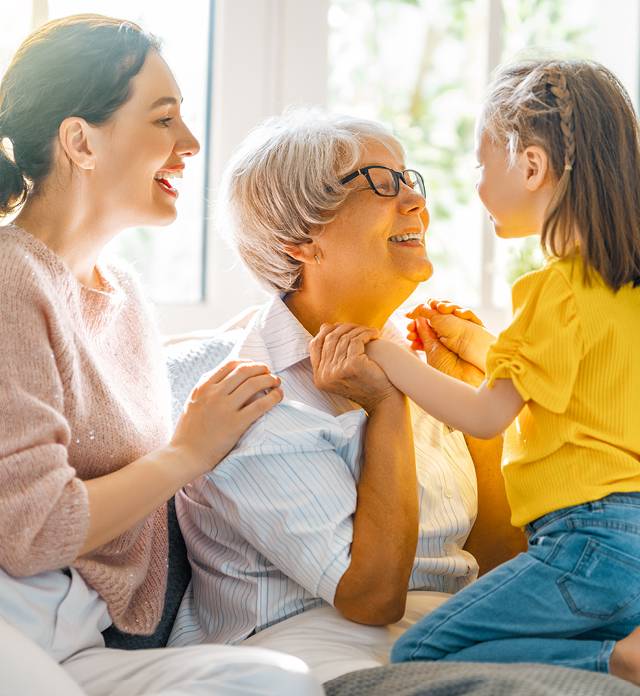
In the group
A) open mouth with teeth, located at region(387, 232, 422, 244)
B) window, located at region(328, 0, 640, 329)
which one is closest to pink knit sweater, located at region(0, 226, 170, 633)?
open mouth with teeth, located at region(387, 232, 422, 244)

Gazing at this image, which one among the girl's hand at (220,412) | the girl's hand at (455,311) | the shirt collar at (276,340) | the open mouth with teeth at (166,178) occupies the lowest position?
the girl's hand at (220,412)

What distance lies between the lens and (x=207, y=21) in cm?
238

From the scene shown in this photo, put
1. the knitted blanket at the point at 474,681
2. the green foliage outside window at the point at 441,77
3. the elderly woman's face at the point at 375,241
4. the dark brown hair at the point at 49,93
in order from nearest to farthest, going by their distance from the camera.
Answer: the knitted blanket at the point at 474,681, the dark brown hair at the point at 49,93, the elderly woman's face at the point at 375,241, the green foliage outside window at the point at 441,77

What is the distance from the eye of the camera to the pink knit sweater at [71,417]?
1.00 m

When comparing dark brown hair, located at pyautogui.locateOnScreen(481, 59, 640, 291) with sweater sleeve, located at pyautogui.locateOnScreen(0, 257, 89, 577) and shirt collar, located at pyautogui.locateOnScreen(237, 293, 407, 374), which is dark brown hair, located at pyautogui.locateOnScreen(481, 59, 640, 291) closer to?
shirt collar, located at pyautogui.locateOnScreen(237, 293, 407, 374)

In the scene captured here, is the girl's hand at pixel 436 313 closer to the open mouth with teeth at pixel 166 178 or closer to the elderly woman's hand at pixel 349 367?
the elderly woman's hand at pixel 349 367

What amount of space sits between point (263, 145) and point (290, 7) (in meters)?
1.10

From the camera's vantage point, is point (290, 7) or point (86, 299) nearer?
point (86, 299)

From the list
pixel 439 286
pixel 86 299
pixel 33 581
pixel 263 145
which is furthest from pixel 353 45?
pixel 33 581

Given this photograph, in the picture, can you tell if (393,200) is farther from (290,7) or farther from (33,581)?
(290,7)

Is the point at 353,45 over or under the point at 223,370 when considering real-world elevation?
over

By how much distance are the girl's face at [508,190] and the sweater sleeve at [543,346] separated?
0.15 metres

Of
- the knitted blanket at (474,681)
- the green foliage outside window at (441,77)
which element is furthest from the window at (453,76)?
the knitted blanket at (474,681)

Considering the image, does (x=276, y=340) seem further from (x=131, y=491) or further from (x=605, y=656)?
(x=605, y=656)
